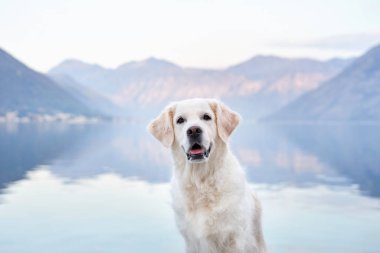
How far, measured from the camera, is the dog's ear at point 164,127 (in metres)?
6.29

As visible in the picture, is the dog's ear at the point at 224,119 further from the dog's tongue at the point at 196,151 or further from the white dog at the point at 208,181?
the dog's tongue at the point at 196,151

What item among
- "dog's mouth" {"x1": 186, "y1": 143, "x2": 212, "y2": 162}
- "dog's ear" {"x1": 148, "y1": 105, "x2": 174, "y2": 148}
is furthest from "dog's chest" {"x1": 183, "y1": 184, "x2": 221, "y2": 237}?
"dog's ear" {"x1": 148, "y1": 105, "x2": 174, "y2": 148}

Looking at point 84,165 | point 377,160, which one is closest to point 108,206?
point 84,165

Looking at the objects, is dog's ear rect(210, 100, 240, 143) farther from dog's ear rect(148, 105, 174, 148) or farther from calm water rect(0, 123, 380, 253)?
calm water rect(0, 123, 380, 253)

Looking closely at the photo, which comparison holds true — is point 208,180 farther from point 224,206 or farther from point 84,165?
point 84,165

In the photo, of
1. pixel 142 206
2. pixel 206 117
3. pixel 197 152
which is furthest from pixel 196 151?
pixel 142 206

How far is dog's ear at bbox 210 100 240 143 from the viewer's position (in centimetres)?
612

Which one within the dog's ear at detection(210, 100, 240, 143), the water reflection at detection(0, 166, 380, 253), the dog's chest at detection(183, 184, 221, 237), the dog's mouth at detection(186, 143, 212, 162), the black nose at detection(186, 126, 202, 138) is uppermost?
the water reflection at detection(0, 166, 380, 253)

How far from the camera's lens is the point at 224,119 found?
6.18 metres

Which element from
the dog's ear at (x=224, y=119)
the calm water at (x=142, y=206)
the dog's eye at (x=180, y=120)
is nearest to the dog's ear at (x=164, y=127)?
the dog's eye at (x=180, y=120)

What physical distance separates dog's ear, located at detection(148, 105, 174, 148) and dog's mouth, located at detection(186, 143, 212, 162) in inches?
13.6

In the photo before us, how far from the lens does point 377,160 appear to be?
67.1 metres

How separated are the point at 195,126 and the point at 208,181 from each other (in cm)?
69

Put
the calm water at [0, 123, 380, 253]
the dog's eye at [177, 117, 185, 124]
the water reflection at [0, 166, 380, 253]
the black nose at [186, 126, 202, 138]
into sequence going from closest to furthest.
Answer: the black nose at [186, 126, 202, 138] < the dog's eye at [177, 117, 185, 124] < the water reflection at [0, 166, 380, 253] < the calm water at [0, 123, 380, 253]
